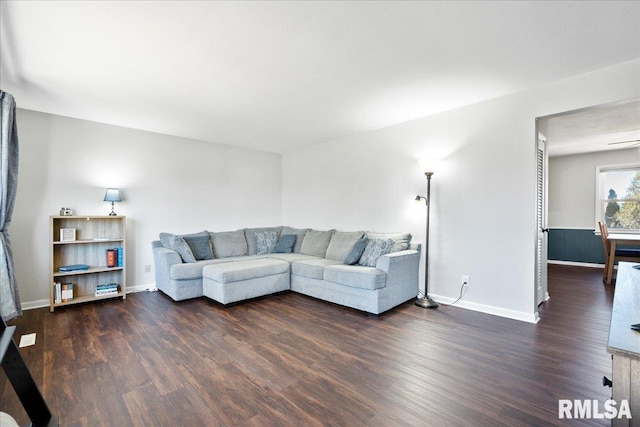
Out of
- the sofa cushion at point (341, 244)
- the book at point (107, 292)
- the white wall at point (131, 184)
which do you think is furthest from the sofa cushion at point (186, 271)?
the sofa cushion at point (341, 244)

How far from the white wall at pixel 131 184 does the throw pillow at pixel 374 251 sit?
2729 mm

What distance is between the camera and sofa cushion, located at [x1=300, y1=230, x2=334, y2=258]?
4.91 metres

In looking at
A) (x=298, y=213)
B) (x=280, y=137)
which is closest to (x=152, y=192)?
(x=280, y=137)

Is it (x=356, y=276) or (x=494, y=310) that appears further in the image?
(x=356, y=276)

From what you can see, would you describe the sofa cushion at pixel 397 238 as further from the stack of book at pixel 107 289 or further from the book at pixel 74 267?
the book at pixel 74 267

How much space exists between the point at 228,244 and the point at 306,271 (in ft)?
5.21

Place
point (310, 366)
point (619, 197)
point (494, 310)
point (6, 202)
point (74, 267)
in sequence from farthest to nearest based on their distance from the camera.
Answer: point (619, 197) → point (74, 267) → point (494, 310) → point (6, 202) → point (310, 366)

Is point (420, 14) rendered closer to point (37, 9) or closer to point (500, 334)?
point (37, 9)

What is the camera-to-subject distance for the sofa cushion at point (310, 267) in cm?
397

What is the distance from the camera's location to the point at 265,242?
17.5 ft

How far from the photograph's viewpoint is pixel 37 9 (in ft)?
6.20

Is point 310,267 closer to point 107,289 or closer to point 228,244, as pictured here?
point 228,244

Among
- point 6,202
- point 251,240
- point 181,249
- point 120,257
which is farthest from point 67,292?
point 251,240

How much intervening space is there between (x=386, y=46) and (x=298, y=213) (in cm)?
398
